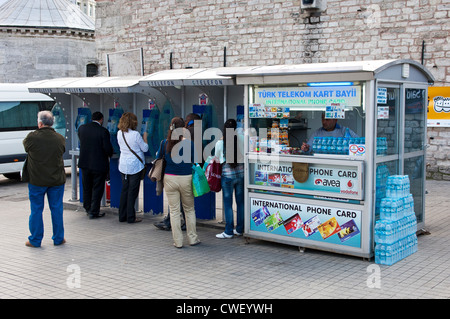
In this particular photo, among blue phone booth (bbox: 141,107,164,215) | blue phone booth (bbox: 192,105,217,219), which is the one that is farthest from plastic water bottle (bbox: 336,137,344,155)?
blue phone booth (bbox: 141,107,164,215)

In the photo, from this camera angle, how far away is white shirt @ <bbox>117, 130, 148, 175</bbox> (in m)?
8.32

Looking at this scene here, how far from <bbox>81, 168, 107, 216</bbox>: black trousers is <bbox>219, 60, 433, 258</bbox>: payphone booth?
287 cm

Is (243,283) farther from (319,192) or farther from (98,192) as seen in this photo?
(98,192)

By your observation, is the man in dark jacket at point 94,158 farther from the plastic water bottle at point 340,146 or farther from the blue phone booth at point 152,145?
the plastic water bottle at point 340,146

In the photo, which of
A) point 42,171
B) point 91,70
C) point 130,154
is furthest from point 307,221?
point 91,70

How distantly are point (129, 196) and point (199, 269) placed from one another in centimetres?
275

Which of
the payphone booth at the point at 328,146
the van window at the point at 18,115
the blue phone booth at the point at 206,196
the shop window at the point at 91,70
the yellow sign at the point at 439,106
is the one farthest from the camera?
the shop window at the point at 91,70

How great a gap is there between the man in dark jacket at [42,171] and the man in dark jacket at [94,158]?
1710 millimetres

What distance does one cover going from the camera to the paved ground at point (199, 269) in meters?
5.33

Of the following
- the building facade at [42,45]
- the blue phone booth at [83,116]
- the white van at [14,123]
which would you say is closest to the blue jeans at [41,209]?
the blue phone booth at [83,116]

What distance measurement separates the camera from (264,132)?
7.19 meters

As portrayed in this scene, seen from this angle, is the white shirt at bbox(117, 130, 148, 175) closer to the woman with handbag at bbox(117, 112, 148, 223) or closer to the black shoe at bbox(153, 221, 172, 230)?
the woman with handbag at bbox(117, 112, 148, 223)
